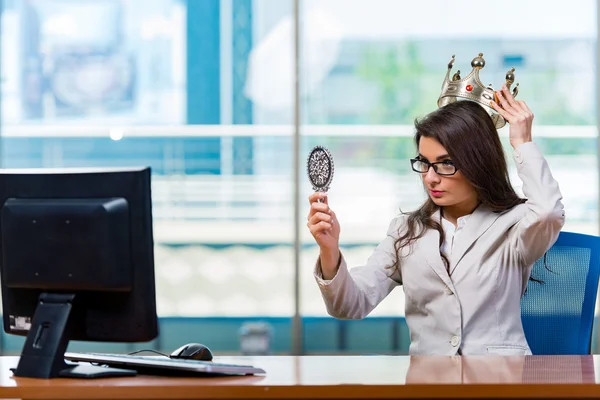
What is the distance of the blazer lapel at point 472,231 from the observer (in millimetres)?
2387

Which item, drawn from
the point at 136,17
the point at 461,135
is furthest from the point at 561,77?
the point at 461,135

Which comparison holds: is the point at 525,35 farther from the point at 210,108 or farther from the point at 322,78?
the point at 210,108

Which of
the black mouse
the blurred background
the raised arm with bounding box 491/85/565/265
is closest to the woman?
the raised arm with bounding box 491/85/565/265

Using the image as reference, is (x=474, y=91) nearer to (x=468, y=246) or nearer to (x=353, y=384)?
(x=468, y=246)

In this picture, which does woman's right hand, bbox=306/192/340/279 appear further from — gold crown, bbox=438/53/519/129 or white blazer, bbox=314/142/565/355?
gold crown, bbox=438/53/519/129

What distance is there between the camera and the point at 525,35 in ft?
15.6

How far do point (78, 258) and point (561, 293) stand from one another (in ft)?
4.46

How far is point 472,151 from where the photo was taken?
237cm

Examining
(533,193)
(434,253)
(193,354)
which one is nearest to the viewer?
(193,354)

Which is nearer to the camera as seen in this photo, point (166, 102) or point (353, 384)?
point (353, 384)

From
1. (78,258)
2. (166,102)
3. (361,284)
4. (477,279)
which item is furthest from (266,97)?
(78,258)

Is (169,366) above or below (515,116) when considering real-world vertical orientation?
below

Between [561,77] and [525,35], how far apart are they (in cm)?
30

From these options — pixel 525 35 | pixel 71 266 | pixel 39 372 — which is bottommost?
pixel 39 372
